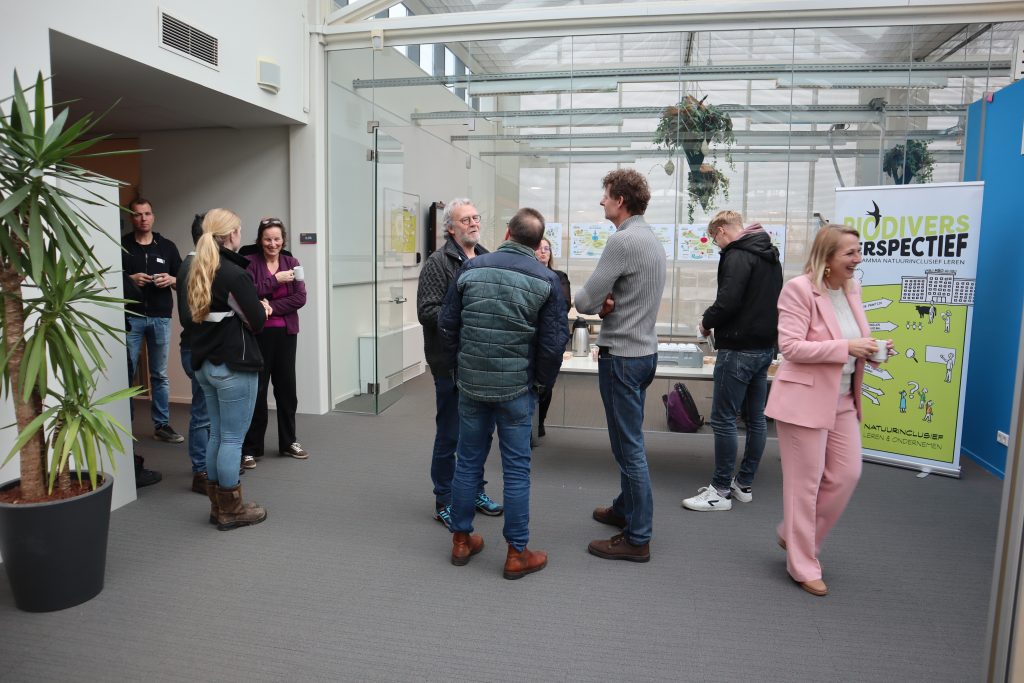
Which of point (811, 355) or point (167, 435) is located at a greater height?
point (811, 355)

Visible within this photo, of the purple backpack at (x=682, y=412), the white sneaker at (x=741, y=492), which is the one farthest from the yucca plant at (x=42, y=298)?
the purple backpack at (x=682, y=412)

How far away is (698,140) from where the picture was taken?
5621 mm

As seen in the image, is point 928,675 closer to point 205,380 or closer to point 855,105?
point 205,380

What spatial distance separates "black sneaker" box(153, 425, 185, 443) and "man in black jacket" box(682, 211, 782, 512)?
3.68 metres

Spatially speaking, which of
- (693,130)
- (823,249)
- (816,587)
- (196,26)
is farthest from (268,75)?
(816,587)

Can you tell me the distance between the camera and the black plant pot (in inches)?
102

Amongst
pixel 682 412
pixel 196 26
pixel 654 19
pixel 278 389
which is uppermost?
pixel 654 19

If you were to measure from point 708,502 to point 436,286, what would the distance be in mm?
1993

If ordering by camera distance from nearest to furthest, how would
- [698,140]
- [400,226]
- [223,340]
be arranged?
[223,340] < [698,140] < [400,226]

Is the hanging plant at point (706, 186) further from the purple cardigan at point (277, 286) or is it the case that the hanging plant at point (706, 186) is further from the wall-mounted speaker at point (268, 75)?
the wall-mounted speaker at point (268, 75)

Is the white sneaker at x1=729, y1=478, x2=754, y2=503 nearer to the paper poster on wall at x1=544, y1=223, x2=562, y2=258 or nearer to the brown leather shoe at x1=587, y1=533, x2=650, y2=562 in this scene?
the brown leather shoe at x1=587, y1=533, x2=650, y2=562

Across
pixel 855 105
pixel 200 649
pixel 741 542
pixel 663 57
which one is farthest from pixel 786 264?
pixel 200 649

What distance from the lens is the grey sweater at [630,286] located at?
117 inches

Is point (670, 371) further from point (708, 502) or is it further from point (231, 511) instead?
point (231, 511)
